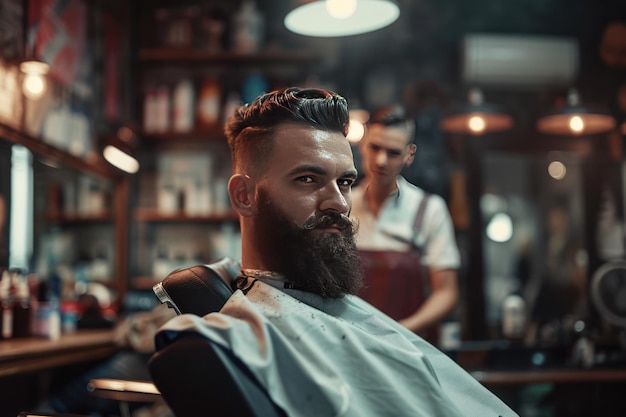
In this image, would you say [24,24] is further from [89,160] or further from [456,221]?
[456,221]

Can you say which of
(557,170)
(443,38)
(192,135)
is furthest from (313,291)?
(557,170)

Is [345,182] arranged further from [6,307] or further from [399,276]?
[6,307]

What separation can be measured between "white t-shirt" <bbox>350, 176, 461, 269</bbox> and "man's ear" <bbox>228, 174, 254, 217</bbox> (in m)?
1.14

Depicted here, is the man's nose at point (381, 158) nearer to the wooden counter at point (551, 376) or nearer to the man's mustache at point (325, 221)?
the man's mustache at point (325, 221)

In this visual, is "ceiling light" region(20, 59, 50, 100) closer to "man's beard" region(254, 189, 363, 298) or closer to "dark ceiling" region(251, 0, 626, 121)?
"dark ceiling" region(251, 0, 626, 121)

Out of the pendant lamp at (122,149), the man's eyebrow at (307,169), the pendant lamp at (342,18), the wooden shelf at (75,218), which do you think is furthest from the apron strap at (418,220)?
the pendant lamp at (122,149)

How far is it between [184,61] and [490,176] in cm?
233

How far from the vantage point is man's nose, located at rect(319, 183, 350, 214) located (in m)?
1.53

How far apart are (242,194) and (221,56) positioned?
3581mm

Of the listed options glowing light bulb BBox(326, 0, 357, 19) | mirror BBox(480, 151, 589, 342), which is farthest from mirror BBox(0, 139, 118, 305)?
mirror BBox(480, 151, 589, 342)

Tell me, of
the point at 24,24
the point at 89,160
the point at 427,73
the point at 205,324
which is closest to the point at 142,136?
A: the point at 89,160

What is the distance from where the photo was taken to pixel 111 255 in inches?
192

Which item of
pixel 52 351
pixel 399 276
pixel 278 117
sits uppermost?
pixel 278 117

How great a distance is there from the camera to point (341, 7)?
266 centimetres
